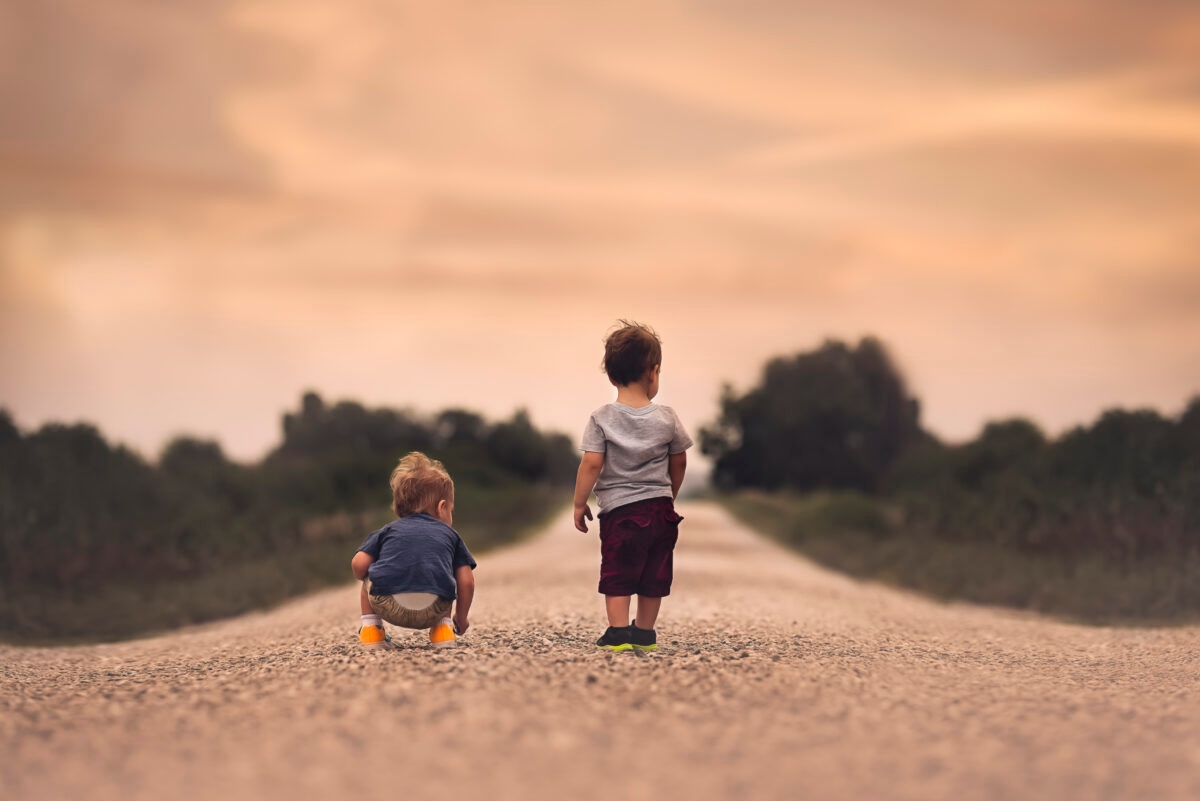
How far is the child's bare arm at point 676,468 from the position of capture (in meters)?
6.16

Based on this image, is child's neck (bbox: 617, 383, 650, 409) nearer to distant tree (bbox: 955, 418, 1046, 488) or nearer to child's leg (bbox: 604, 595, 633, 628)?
child's leg (bbox: 604, 595, 633, 628)

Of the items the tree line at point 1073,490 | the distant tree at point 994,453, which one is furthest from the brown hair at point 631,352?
the distant tree at point 994,453

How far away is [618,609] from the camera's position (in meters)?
6.05

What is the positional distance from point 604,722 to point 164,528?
1426 cm

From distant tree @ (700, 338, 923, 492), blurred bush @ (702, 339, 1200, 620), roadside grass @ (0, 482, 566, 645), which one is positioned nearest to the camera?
roadside grass @ (0, 482, 566, 645)

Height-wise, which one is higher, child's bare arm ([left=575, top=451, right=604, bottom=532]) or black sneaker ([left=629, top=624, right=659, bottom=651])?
child's bare arm ([left=575, top=451, right=604, bottom=532])

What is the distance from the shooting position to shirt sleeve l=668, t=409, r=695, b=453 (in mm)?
6121

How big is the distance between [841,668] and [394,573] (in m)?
2.56

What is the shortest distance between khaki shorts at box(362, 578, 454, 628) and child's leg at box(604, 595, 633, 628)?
94cm

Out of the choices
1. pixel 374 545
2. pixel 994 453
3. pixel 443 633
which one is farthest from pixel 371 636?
pixel 994 453

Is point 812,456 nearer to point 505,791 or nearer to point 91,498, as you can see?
point 91,498

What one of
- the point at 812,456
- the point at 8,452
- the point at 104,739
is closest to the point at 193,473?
the point at 8,452

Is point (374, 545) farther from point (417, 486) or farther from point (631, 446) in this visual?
point (631, 446)

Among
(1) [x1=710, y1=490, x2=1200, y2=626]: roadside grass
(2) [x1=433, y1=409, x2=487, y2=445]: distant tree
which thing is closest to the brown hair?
(1) [x1=710, y1=490, x2=1200, y2=626]: roadside grass
